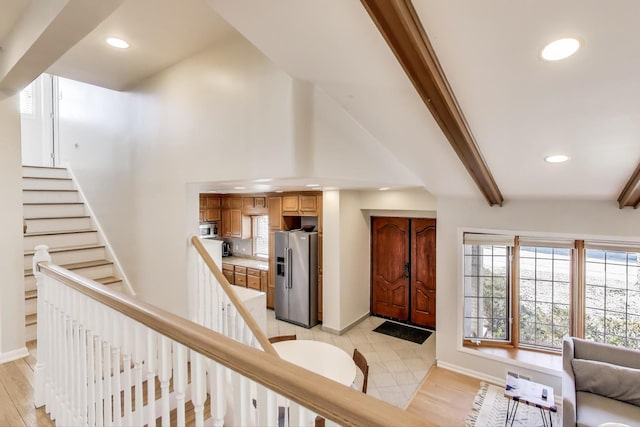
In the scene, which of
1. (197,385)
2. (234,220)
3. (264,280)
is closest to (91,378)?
(197,385)

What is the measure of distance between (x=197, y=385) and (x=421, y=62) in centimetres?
153

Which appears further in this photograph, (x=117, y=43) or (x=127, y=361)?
(x=117, y=43)

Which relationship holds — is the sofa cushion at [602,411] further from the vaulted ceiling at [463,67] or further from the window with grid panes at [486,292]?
the vaulted ceiling at [463,67]

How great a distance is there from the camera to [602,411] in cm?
279

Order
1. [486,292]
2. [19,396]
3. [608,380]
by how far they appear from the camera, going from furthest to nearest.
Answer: [486,292], [608,380], [19,396]

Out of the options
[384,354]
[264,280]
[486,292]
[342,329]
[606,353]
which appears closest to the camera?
[606,353]

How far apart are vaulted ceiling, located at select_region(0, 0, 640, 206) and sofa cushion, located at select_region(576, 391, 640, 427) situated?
1.85m

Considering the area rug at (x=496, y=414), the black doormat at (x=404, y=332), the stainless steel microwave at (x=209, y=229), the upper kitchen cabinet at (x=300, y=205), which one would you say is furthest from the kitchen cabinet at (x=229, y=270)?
the area rug at (x=496, y=414)

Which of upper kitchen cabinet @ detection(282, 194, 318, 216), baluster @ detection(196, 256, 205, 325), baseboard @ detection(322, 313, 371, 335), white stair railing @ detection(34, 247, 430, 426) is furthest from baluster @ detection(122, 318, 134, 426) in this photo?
upper kitchen cabinet @ detection(282, 194, 318, 216)

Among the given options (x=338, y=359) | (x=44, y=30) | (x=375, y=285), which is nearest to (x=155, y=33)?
(x=44, y=30)

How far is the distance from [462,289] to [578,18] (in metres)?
3.34

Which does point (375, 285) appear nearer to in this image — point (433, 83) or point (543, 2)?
point (433, 83)

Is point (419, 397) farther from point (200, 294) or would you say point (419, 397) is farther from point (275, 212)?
point (275, 212)

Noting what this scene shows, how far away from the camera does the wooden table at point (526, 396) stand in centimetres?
278
